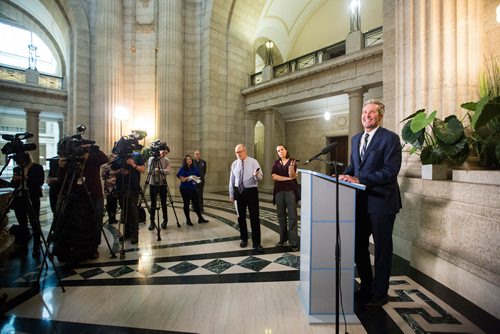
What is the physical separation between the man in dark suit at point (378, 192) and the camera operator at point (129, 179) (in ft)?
10.9

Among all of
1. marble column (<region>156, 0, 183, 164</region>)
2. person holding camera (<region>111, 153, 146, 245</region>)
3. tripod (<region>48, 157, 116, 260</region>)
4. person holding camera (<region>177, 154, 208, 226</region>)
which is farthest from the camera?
marble column (<region>156, 0, 183, 164</region>)

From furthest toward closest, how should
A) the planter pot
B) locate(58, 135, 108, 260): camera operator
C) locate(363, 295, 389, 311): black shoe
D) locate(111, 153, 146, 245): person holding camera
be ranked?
1. locate(111, 153, 146, 245): person holding camera
2. locate(58, 135, 108, 260): camera operator
3. the planter pot
4. locate(363, 295, 389, 311): black shoe

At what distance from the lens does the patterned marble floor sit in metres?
2.15

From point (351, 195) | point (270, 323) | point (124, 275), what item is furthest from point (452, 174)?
point (124, 275)

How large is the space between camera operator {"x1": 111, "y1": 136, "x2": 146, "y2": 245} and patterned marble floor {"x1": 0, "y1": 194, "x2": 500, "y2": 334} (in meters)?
0.64

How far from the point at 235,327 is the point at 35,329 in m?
1.65

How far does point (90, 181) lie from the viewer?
12.6 ft

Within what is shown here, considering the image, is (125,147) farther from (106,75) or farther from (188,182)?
(106,75)

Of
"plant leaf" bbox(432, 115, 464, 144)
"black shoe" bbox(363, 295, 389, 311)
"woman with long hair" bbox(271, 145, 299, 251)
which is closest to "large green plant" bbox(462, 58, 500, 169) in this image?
"plant leaf" bbox(432, 115, 464, 144)

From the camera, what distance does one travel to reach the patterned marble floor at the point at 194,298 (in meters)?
2.15

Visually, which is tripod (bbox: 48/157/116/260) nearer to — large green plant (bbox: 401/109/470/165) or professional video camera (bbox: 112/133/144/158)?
professional video camera (bbox: 112/133/144/158)

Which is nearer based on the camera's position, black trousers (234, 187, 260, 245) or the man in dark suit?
the man in dark suit

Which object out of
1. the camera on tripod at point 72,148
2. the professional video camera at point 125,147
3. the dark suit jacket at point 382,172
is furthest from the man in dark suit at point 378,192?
the professional video camera at point 125,147

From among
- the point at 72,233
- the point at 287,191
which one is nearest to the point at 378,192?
the point at 287,191
